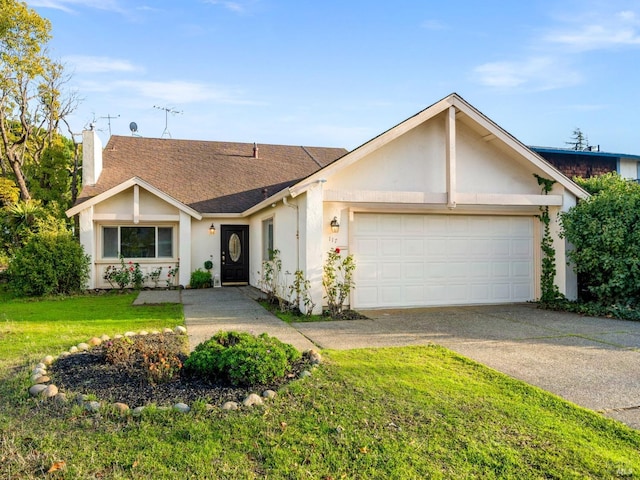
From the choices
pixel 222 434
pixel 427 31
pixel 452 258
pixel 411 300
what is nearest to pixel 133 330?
pixel 222 434

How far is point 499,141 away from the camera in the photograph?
10.5m

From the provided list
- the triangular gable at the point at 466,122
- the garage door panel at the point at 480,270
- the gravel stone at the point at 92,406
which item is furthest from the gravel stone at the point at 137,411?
the garage door panel at the point at 480,270

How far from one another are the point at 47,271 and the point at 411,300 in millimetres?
9787

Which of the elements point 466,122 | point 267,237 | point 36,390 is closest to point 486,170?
point 466,122

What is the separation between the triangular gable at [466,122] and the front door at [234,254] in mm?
7050

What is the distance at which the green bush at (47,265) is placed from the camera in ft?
39.8

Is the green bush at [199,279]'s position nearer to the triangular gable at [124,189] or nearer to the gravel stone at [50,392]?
the triangular gable at [124,189]

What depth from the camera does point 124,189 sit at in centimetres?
1402

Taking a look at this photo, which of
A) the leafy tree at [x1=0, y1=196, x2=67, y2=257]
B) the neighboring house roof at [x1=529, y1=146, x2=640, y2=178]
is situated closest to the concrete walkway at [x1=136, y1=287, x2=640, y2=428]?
the leafy tree at [x1=0, y1=196, x2=67, y2=257]

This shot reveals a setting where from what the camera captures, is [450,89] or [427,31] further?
[427,31]

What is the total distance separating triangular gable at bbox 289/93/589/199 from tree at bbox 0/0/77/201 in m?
15.3

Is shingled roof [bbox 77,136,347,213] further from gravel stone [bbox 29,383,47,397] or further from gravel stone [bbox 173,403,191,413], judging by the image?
gravel stone [bbox 173,403,191,413]

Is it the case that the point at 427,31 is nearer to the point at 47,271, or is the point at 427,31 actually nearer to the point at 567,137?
the point at 47,271

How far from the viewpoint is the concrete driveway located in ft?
15.3
